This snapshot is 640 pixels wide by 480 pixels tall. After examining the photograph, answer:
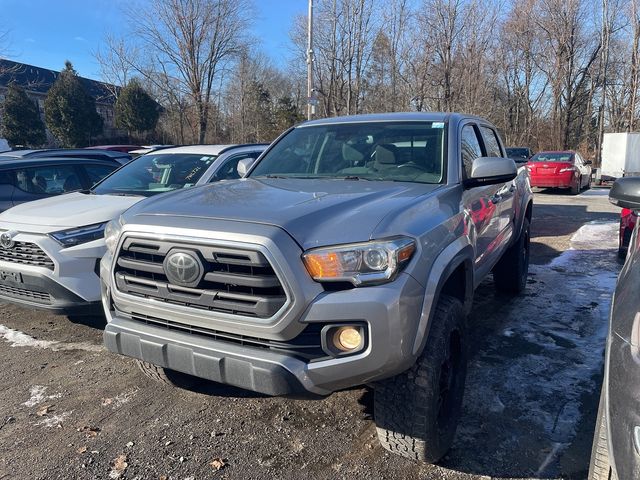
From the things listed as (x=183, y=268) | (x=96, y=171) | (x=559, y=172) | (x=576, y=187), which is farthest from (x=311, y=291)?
(x=576, y=187)

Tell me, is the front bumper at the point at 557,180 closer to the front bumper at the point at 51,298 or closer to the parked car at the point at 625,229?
the parked car at the point at 625,229

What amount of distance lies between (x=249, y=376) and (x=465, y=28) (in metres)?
30.5

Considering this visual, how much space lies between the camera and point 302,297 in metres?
2.20

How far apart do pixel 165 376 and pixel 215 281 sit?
128cm

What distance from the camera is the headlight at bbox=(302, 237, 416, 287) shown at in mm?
2240

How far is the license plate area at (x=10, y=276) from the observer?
4277 millimetres

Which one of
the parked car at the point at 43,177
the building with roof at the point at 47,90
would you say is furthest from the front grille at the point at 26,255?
the building with roof at the point at 47,90

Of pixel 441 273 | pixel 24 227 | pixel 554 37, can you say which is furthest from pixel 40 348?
pixel 554 37

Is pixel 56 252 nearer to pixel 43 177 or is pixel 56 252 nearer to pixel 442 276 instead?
pixel 43 177

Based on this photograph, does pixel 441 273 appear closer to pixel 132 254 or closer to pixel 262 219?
pixel 262 219

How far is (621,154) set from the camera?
1992 cm

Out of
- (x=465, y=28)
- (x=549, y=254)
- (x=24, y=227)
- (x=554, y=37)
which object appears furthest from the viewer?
(x=554, y=37)

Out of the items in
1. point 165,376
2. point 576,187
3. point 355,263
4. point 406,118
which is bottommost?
point 165,376

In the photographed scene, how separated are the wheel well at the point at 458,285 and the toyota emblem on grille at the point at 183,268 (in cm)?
145
